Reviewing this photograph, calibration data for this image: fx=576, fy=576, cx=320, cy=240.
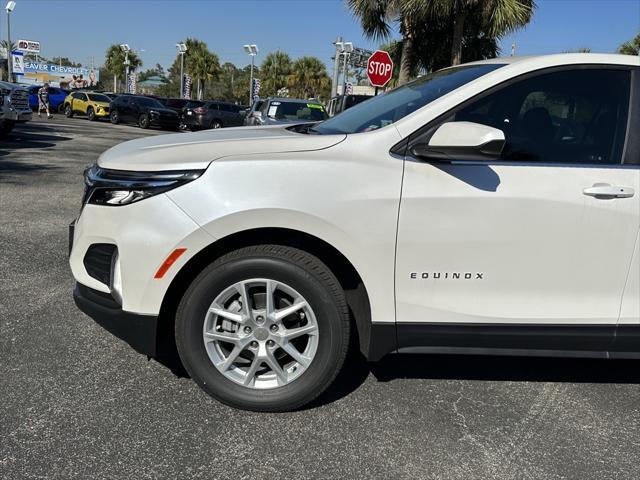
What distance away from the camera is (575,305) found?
2.87m

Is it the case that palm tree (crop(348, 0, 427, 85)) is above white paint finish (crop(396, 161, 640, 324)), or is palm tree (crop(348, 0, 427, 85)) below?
above

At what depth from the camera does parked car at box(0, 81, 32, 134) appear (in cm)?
1404

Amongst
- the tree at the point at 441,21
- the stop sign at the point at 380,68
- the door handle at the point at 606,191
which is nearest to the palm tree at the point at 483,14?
the tree at the point at 441,21

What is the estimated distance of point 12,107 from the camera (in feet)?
47.6

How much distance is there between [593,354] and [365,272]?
127 centimetres

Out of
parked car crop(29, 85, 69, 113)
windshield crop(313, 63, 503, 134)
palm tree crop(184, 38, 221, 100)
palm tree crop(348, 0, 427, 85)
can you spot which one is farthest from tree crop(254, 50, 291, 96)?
windshield crop(313, 63, 503, 134)

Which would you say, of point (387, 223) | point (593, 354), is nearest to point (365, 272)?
point (387, 223)

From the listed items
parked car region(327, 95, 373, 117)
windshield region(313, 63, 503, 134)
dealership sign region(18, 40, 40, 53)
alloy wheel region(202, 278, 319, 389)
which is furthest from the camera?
dealership sign region(18, 40, 40, 53)

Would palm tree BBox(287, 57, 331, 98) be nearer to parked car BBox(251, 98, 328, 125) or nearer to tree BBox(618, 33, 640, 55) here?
tree BBox(618, 33, 640, 55)

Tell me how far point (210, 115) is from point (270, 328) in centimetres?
2450

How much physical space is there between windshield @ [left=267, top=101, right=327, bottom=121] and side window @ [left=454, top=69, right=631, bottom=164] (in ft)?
36.2

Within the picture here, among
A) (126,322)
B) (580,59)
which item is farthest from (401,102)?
(126,322)

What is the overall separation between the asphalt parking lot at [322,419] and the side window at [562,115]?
4.47 ft

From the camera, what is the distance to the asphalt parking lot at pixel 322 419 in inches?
99.4
